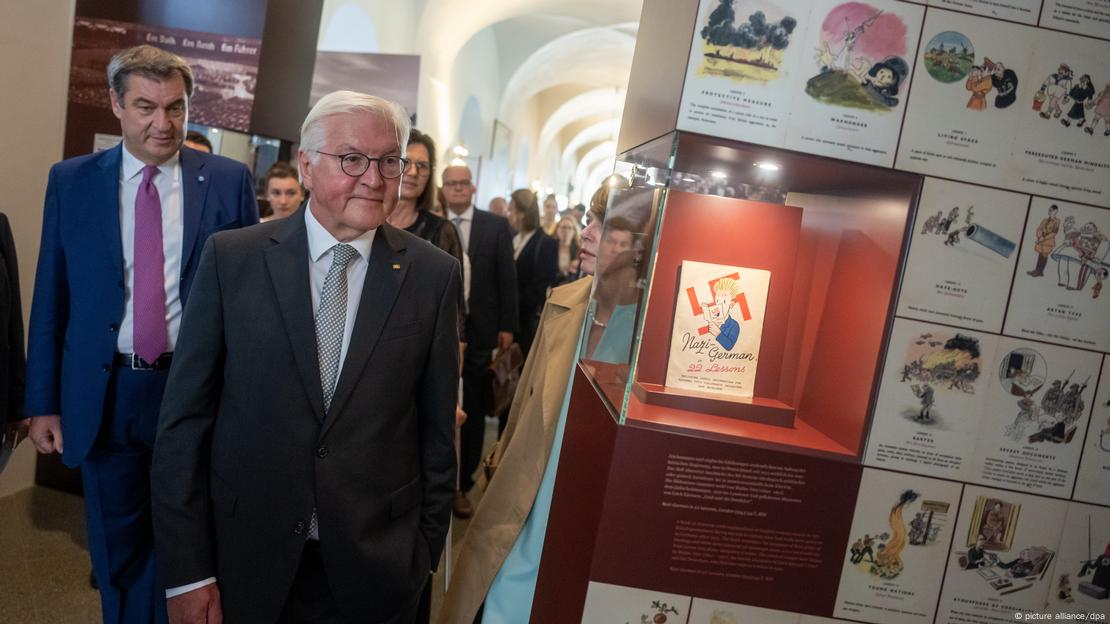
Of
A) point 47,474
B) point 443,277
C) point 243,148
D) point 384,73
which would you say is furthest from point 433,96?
point 443,277

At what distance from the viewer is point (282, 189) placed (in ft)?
14.4

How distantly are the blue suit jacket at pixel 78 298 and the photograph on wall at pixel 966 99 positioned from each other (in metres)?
2.37

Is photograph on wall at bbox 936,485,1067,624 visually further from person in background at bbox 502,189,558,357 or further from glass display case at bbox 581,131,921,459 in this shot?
person in background at bbox 502,189,558,357

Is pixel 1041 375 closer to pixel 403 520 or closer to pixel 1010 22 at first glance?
pixel 1010 22

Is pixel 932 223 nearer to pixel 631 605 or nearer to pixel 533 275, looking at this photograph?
pixel 631 605

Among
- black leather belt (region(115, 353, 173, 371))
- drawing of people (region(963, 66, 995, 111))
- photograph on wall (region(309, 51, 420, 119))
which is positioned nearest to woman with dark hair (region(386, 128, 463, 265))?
black leather belt (region(115, 353, 173, 371))

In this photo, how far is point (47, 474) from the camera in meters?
4.18

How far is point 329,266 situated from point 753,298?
1.00 metres

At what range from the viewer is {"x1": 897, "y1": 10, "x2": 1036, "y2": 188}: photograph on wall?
4.90 feet

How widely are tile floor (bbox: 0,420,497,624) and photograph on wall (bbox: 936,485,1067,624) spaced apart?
2290 millimetres

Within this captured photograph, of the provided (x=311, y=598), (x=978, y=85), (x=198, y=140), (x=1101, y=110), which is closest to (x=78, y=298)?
(x=311, y=598)

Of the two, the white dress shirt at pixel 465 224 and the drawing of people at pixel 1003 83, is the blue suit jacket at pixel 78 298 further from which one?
the drawing of people at pixel 1003 83

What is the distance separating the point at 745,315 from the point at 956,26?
0.71m

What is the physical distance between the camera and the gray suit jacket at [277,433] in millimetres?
1713
